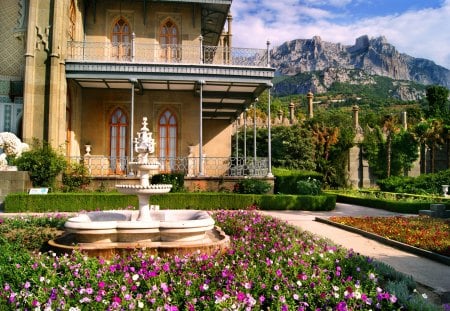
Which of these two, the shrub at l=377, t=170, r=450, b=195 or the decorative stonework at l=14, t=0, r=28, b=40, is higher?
the decorative stonework at l=14, t=0, r=28, b=40

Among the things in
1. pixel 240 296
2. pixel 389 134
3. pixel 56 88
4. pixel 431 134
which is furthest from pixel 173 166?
pixel 431 134

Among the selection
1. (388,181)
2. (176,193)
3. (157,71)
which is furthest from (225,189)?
(388,181)

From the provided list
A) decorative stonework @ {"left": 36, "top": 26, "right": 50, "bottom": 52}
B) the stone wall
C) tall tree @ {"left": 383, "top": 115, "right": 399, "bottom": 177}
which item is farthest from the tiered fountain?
tall tree @ {"left": 383, "top": 115, "right": 399, "bottom": 177}

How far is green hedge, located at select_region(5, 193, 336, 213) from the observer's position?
44.1ft

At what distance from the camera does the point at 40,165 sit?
14.8m

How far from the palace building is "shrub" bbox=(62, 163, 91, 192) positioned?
0.71 metres

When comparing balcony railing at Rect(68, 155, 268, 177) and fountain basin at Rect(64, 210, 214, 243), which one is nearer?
fountain basin at Rect(64, 210, 214, 243)

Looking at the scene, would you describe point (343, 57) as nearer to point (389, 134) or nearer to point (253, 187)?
point (389, 134)

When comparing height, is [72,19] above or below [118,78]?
above

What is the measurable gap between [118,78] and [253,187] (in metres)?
7.22

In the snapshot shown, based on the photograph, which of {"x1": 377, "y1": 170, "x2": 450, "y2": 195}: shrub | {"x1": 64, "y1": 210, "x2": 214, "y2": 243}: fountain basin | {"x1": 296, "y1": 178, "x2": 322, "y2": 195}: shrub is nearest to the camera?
{"x1": 64, "y1": 210, "x2": 214, "y2": 243}: fountain basin

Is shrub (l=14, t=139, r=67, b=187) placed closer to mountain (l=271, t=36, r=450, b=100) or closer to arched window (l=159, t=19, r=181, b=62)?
arched window (l=159, t=19, r=181, b=62)

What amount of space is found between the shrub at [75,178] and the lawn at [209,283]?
33.5 ft

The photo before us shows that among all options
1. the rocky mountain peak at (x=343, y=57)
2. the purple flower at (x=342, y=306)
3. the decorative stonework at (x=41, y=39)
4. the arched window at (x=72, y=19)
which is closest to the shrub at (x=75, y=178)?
the decorative stonework at (x=41, y=39)
